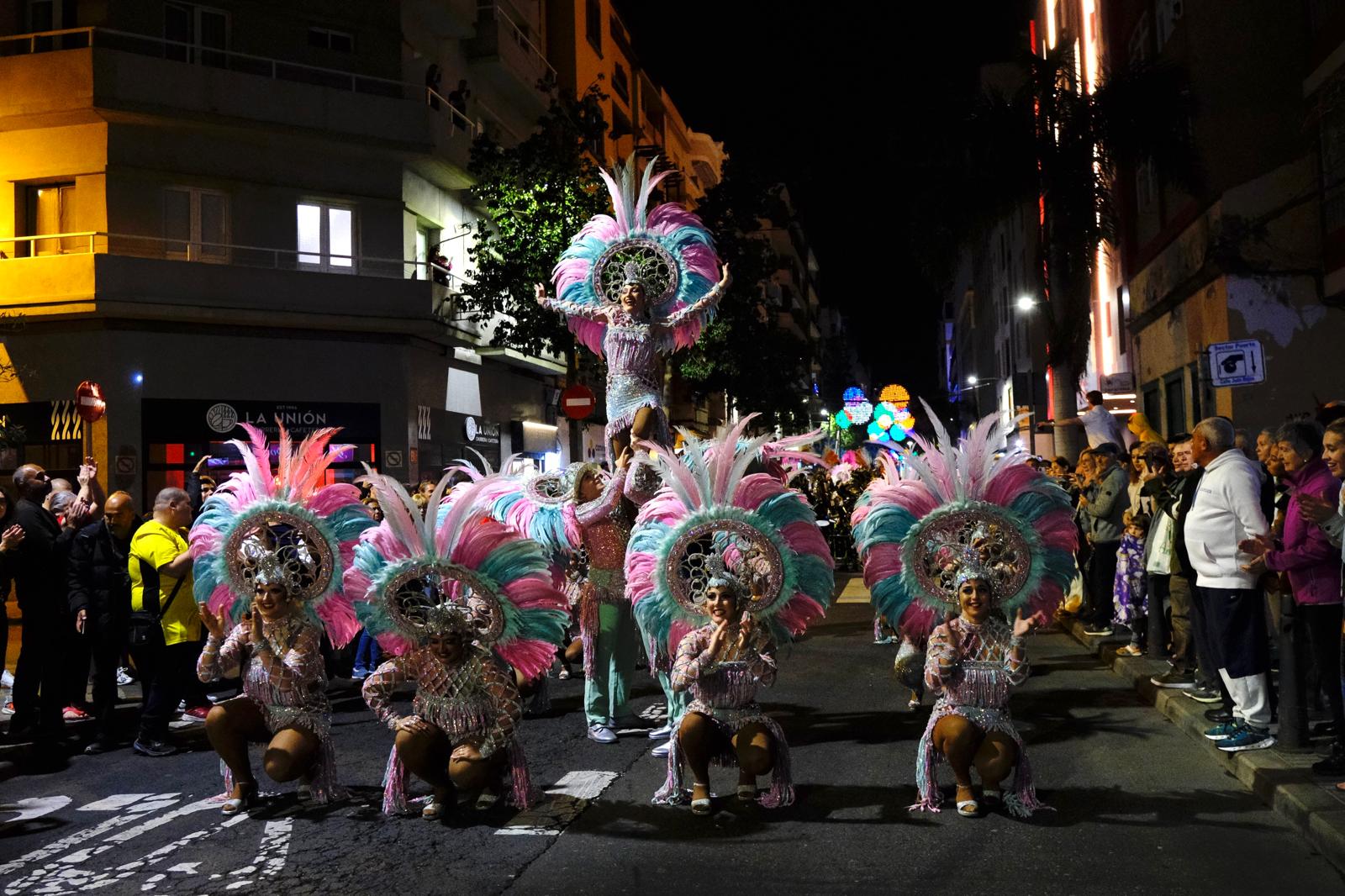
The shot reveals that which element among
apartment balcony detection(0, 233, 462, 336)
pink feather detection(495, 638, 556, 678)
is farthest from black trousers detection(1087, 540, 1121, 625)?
apartment balcony detection(0, 233, 462, 336)

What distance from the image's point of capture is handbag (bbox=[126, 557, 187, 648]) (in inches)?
350

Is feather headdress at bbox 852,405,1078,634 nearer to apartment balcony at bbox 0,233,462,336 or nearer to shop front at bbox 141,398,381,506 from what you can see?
shop front at bbox 141,398,381,506

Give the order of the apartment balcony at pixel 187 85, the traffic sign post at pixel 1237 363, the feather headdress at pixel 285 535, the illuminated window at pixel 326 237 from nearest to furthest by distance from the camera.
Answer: the feather headdress at pixel 285 535, the traffic sign post at pixel 1237 363, the apartment balcony at pixel 187 85, the illuminated window at pixel 326 237

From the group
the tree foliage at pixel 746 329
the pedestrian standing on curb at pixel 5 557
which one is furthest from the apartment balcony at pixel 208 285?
the pedestrian standing on curb at pixel 5 557

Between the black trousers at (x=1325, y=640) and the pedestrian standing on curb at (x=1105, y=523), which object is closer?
the black trousers at (x=1325, y=640)

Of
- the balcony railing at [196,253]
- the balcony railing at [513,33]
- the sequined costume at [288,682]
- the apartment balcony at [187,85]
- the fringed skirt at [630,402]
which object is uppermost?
the balcony railing at [513,33]

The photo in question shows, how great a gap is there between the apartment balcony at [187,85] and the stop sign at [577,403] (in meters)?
7.66

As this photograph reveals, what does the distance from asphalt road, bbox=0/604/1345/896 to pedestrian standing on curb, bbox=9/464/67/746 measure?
2.59 feet

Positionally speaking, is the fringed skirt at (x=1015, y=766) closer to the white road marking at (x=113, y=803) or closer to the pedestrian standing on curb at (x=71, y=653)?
the white road marking at (x=113, y=803)

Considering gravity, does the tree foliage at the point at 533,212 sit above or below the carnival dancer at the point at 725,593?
above

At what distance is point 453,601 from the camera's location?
21.7 ft

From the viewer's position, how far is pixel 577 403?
18875 millimetres

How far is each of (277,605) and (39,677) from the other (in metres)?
3.46

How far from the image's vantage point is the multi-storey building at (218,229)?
2073 centimetres
